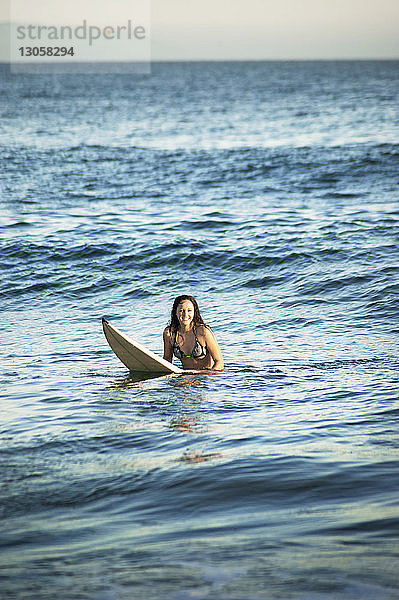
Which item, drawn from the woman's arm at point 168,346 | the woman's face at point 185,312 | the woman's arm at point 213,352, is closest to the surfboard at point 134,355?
the woman's arm at point 168,346

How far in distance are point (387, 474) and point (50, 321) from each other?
7.75 m

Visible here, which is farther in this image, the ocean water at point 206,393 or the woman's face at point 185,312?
the woman's face at point 185,312

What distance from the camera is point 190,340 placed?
895 cm

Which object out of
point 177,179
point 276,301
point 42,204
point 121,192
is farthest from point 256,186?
point 276,301

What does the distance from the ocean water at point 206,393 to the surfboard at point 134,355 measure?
0.24 meters

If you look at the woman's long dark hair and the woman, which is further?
the woman's long dark hair

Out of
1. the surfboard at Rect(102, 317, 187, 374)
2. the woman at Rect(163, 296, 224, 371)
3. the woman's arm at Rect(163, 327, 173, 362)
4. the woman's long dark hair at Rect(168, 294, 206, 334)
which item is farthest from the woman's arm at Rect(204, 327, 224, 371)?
the woman's arm at Rect(163, 327, 173, 362)

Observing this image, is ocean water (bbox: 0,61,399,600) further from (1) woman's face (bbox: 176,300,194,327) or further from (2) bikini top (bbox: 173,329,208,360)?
(1) woman's face (bbox: 176,300,194,327)

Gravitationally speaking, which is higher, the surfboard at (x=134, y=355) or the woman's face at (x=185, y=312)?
the woman's face at (x=185, y=312)

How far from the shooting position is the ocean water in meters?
4.45

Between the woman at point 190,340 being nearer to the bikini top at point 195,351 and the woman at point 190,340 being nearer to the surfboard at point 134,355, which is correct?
the bikini top at point 195,351

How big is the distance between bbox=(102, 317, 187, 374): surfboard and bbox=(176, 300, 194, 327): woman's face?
0.57 metres

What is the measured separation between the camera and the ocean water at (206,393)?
445 cm

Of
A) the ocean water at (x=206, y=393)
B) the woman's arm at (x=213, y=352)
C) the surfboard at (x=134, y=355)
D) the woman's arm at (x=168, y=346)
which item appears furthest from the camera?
the woman's arm at (x=168, y=346)
